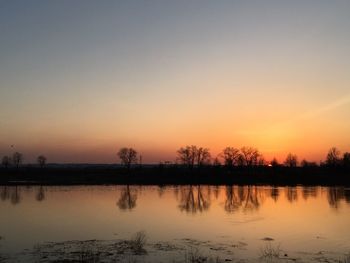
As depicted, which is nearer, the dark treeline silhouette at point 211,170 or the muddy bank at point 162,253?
the muddy bank at point 162,253

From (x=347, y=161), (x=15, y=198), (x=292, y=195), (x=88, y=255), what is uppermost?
(x=347, y=161)

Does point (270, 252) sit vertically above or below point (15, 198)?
below

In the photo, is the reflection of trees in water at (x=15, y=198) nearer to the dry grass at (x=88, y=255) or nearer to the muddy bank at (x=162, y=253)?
the muddy bank at (x=162, y=253)

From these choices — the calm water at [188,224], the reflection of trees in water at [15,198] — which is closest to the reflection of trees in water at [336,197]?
the calm water at [188,224]

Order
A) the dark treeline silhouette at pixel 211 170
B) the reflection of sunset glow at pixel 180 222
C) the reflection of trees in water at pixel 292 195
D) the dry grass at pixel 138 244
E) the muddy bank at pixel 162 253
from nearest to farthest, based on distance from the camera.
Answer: the muddy bank at pixel 162 253, the dry grass at pixel 138 244, the reflection of sunset glow at pixel 180 222, the reflection of trees in water at pixel 292 195, the dark treeline silhouette at pixel 211 170

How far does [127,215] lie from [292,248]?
13421 millimetres

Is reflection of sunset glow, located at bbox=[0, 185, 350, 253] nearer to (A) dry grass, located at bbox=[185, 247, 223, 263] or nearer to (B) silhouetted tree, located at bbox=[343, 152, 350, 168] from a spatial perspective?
(A) dry grass, located at bbox=[185, 247, 223, 263]

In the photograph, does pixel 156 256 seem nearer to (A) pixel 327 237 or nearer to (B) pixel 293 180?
(A) pixel 327 237

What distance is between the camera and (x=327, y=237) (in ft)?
69.8

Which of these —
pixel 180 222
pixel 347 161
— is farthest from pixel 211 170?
pixel 180 222

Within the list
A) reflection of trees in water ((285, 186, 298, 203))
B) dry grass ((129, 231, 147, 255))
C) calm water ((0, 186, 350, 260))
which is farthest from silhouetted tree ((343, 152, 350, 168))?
dry grass ((129, 231, 147, 255))

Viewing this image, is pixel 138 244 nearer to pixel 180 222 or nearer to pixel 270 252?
pixel 270 252

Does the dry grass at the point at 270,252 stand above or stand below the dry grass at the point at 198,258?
below

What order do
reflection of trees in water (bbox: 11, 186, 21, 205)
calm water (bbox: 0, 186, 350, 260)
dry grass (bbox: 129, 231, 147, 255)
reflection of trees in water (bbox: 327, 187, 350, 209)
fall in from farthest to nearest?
1. reflection of trees in water (bbox: 327, 187, 350, 209)
2. reflection of trees in water (bbox: 11, 186, 21, 205)
3. calm water (bbox: 0, 186, 350, 260)
4. dry grass (bbox: 129, 231, 147, 255)
